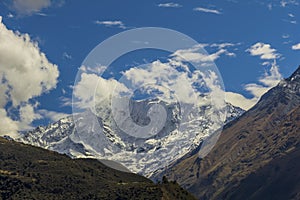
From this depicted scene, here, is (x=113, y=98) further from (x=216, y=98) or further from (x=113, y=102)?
(x=216, y=98)

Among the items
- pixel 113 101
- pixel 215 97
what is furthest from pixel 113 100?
pixel 215 97

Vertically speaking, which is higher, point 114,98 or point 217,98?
point 114,98

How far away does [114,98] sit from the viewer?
188 meters

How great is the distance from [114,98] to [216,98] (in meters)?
33.8

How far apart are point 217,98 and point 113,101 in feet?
113

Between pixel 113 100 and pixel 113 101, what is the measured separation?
0.60m

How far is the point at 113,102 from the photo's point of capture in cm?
19075

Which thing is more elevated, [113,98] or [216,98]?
[113,98]

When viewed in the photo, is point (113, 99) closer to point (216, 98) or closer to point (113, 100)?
point (113, 100)

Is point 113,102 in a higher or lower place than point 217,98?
higher

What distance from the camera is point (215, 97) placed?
190 m

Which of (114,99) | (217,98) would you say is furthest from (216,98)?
(114,99)

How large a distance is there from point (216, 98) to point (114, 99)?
33697 millimetres

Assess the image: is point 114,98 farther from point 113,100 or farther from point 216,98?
point 216,98
